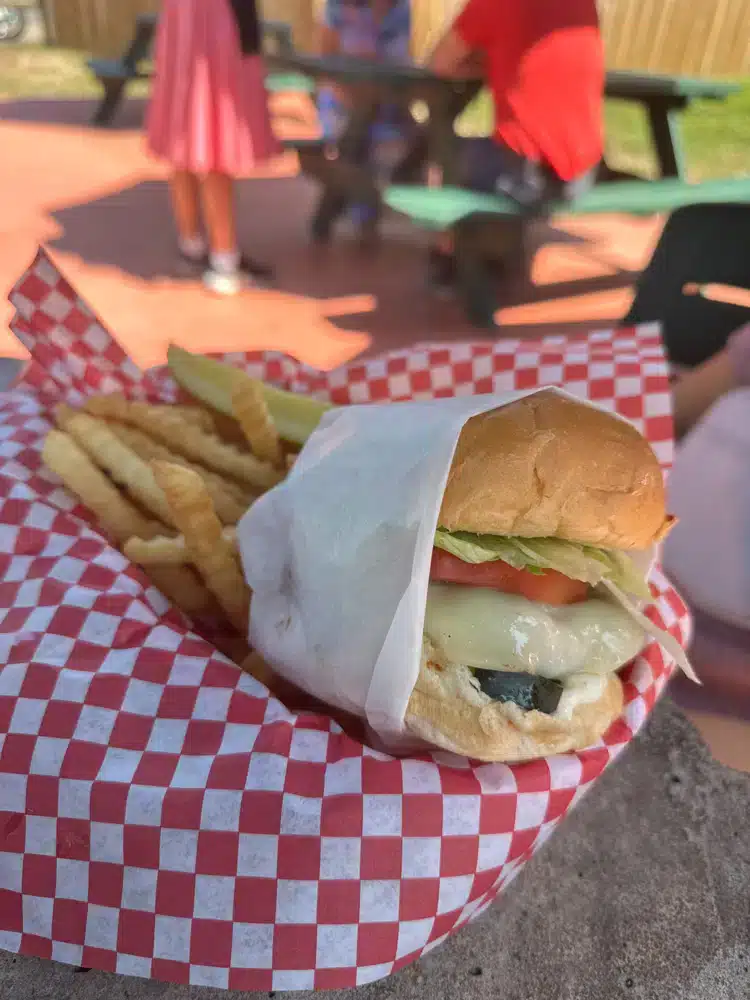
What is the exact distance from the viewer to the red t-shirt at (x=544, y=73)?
3373 millimetres

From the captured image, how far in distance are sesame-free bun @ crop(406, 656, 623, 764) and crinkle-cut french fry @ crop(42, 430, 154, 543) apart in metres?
0.65

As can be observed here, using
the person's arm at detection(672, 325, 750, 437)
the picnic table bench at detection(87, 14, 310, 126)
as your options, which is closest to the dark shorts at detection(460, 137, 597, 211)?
the person's arm at detection(672, 325, 750, 437)

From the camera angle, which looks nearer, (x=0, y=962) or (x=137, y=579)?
(x=0, y=962)

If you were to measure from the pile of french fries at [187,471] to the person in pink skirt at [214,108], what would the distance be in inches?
113

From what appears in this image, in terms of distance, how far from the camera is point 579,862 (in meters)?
1.27

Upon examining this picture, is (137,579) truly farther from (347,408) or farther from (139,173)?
(139,173)

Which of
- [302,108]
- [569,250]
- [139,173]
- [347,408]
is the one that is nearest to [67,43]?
[302,108]

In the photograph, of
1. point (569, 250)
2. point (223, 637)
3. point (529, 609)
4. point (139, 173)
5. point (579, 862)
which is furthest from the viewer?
point (139, 173)

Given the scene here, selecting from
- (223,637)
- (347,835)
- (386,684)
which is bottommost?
(223,637)

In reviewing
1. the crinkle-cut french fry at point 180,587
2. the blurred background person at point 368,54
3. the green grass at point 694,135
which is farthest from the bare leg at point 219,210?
the green grass at point 694,135

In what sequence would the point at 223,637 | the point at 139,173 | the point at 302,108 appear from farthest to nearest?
1. the point at 302,108
2. the point at 139,173
3. the point at 223,637

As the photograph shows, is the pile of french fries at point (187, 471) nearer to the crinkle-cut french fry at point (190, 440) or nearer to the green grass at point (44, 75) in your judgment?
the crinkle-cut french fry at point (190, 440)

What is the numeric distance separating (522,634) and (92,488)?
81 centimetres

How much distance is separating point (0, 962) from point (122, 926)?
0.92 ft
